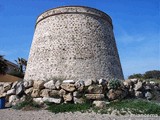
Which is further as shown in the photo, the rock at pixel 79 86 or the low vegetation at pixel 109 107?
the rock at pixel 79 86

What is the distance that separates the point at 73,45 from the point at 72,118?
29.9 feet

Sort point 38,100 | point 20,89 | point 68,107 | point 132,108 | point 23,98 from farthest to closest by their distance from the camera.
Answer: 1. point 20,89
2. point 23,98
3. point 38,100
4. point 68,107
5. point 132,108

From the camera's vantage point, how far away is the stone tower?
1584cm

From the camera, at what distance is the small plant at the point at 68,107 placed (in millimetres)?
9461

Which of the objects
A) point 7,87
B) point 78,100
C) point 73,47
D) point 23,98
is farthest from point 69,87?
point 73,47

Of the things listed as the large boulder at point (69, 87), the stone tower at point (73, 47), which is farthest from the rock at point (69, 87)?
the stone tower at point (73, 47)

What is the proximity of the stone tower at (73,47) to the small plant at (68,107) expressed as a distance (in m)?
5.28

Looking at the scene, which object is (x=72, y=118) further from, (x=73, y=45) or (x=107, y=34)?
(x=107, y=34)

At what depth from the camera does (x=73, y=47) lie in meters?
16.3

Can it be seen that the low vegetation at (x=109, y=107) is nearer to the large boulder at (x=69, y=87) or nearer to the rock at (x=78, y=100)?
the rock at (x=78, y=100)

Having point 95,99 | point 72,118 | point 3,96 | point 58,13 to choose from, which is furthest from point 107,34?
point 72,118

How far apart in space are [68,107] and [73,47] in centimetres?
719

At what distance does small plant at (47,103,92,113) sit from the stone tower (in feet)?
17.3

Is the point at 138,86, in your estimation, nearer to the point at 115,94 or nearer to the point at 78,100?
the point at 115,94
